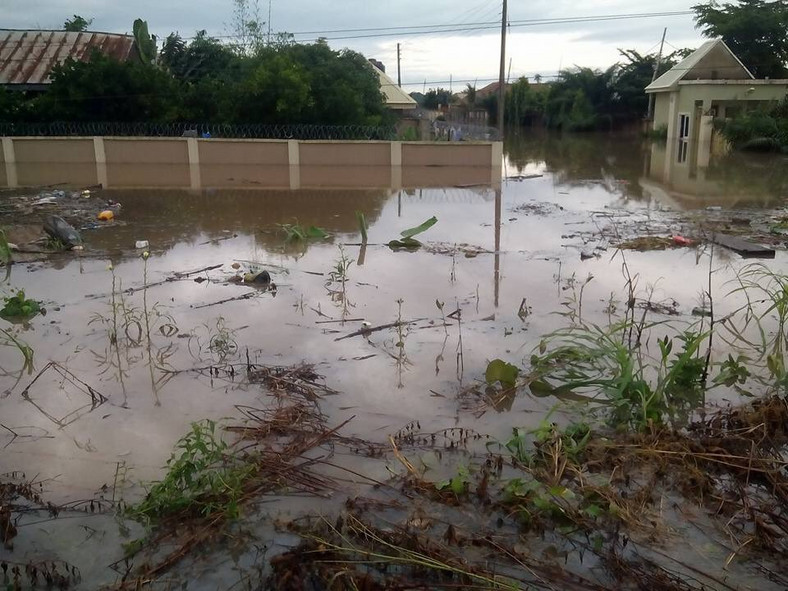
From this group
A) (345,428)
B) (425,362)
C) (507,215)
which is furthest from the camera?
(507,215)

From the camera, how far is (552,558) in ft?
9.55

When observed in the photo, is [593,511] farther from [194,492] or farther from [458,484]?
[194,492]

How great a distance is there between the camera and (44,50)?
27344mm

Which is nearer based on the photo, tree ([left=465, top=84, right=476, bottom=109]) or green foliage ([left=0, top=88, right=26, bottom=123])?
green foliage ([left=0, top=88, right=26, bottom=123])

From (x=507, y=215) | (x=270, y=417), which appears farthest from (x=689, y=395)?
(x=507, y=215)

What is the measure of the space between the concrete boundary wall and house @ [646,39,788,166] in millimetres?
10306

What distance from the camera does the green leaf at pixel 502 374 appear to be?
15.3ft

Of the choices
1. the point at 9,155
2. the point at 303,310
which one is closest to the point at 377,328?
the point at 303,310

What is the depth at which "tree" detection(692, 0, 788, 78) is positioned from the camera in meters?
33.9

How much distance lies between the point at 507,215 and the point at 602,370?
745cm

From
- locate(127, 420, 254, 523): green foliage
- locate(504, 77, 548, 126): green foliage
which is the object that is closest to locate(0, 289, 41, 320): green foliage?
locate(127, 420, 254, 523): green foliage

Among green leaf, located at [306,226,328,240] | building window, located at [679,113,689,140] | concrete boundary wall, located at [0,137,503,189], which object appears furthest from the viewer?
building window, located at [679,113,689,140]

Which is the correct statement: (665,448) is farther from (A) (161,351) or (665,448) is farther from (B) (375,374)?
(A) (161,351)

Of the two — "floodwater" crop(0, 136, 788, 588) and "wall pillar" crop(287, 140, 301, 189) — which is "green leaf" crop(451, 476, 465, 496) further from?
"wall pillar" crop(287, 140, 301, 189)
